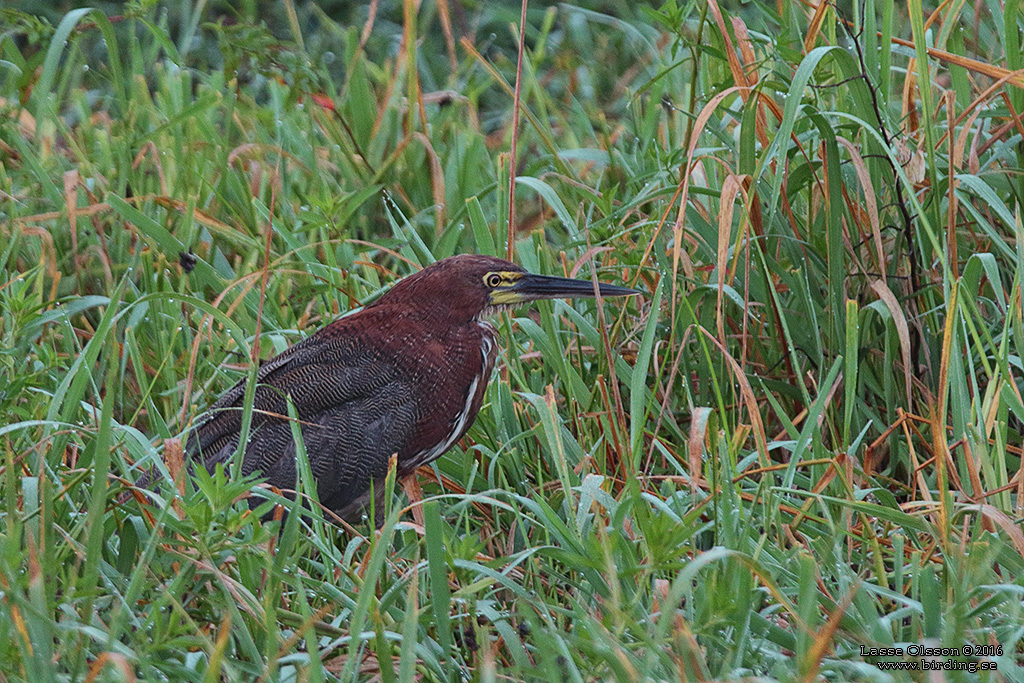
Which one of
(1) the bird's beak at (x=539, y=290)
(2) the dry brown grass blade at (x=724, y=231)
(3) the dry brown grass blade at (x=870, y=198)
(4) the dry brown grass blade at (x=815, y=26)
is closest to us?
(2) the dry brown grass blade at (x=724, y=231)

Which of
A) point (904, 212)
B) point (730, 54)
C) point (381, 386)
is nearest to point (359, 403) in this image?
point (381, 386)

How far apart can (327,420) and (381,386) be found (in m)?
0.15

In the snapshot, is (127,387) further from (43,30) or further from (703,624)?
(703,624)

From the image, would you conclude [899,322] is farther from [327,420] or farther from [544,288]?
[327,420]

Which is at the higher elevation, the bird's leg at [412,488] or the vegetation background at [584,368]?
the vegetation background at [584,368]

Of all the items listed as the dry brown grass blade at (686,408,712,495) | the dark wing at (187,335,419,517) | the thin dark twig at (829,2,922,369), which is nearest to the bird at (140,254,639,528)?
the dark wing at (187,335,419,517)

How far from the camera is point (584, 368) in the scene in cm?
319

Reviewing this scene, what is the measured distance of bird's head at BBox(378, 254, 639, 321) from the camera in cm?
306

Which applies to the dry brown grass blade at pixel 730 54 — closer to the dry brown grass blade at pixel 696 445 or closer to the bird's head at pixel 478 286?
the bird's head at pixel 478 286

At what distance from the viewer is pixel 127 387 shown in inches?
134

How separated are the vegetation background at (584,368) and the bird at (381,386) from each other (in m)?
0.10

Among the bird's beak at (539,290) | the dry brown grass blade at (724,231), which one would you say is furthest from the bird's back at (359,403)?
the dry brown grass blade at (724,231)

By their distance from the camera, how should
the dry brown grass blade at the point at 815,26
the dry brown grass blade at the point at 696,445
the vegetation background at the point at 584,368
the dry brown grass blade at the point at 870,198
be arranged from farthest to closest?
the dry brown grass blade at the point at 815,26
the dry brown grass blade at the point at 870,198
the dry brown grass blade at the point at 696,445
the vegetation background at the point at 584,368

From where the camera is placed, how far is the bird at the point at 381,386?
2.91 meters
